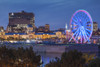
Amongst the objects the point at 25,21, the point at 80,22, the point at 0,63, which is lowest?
the point at 0,63

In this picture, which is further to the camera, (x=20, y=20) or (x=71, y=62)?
(x=20, y=20)

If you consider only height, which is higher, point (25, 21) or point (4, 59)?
point (25, 21)

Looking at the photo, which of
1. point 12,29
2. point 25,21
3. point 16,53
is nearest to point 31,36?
point 12,29

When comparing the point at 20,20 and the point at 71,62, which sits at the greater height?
the point at 20,20

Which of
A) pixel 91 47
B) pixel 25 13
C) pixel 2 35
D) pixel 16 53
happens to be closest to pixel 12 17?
pixel 25 13

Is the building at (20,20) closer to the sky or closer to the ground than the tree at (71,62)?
closer to the sky

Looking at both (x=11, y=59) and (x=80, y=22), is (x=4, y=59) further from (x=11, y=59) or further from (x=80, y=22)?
(x=80, y=22)

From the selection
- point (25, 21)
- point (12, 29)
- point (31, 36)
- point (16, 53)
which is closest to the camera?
point (16, 53)

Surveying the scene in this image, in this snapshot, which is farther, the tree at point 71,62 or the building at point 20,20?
the building at point 20,20

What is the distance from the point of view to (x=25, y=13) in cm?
18750

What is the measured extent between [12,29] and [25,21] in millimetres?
16803

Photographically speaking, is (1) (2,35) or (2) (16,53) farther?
(1) (2,35)

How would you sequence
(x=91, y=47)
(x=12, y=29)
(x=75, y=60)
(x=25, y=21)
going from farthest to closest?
(x=25, y=21)
(x=12, y=29)
(x=91, y=47)
(x=75, y=60)

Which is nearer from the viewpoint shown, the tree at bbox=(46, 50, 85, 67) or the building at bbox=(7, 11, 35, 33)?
the tree at bbox=(46, 50, 85, 67)
